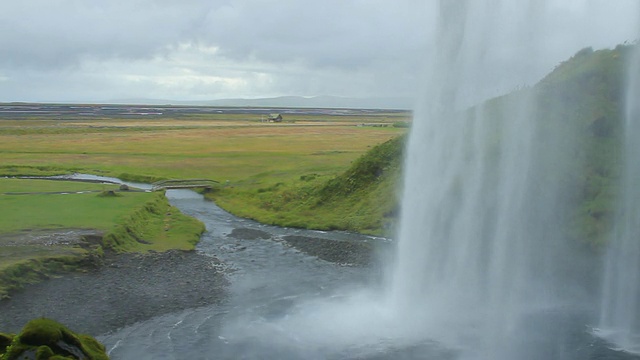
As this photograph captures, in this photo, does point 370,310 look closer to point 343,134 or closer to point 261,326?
point 261,326

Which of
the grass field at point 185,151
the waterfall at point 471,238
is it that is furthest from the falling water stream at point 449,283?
the grass field at point 185,151

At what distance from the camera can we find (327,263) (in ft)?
131

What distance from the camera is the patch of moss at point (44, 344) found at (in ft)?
60.5

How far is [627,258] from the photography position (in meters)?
31.5

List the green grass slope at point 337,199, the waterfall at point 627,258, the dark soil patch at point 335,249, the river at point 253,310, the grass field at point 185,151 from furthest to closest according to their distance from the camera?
the grass field at point 185,151
the green grass slope at point 337,199
the dark soil patch at point 335,249
the waterfall at point 627,258
the river at point 253,310

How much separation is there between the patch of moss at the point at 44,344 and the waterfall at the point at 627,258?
20.3 meters

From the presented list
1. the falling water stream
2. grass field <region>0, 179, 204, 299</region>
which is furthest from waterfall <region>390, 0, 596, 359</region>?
grass field <region>0, 179, 204, 299</region>

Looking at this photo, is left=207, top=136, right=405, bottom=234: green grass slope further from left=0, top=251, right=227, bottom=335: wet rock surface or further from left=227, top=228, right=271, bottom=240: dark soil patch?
→ left=0, top=251, right=227, bottom=335: wet rock surface

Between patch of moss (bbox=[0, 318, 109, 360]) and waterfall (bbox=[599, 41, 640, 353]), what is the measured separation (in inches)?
799

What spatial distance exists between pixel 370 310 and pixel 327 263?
32.2 ft

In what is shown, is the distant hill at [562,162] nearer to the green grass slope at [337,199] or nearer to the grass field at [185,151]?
the green grass slope at [337,199]

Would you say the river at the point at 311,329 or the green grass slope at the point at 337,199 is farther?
the green grass slope at the point at 337,199

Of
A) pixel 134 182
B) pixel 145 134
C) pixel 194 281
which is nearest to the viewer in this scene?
pixel 194 281

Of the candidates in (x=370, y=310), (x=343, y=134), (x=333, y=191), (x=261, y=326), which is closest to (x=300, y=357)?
(x=261, y=326)
